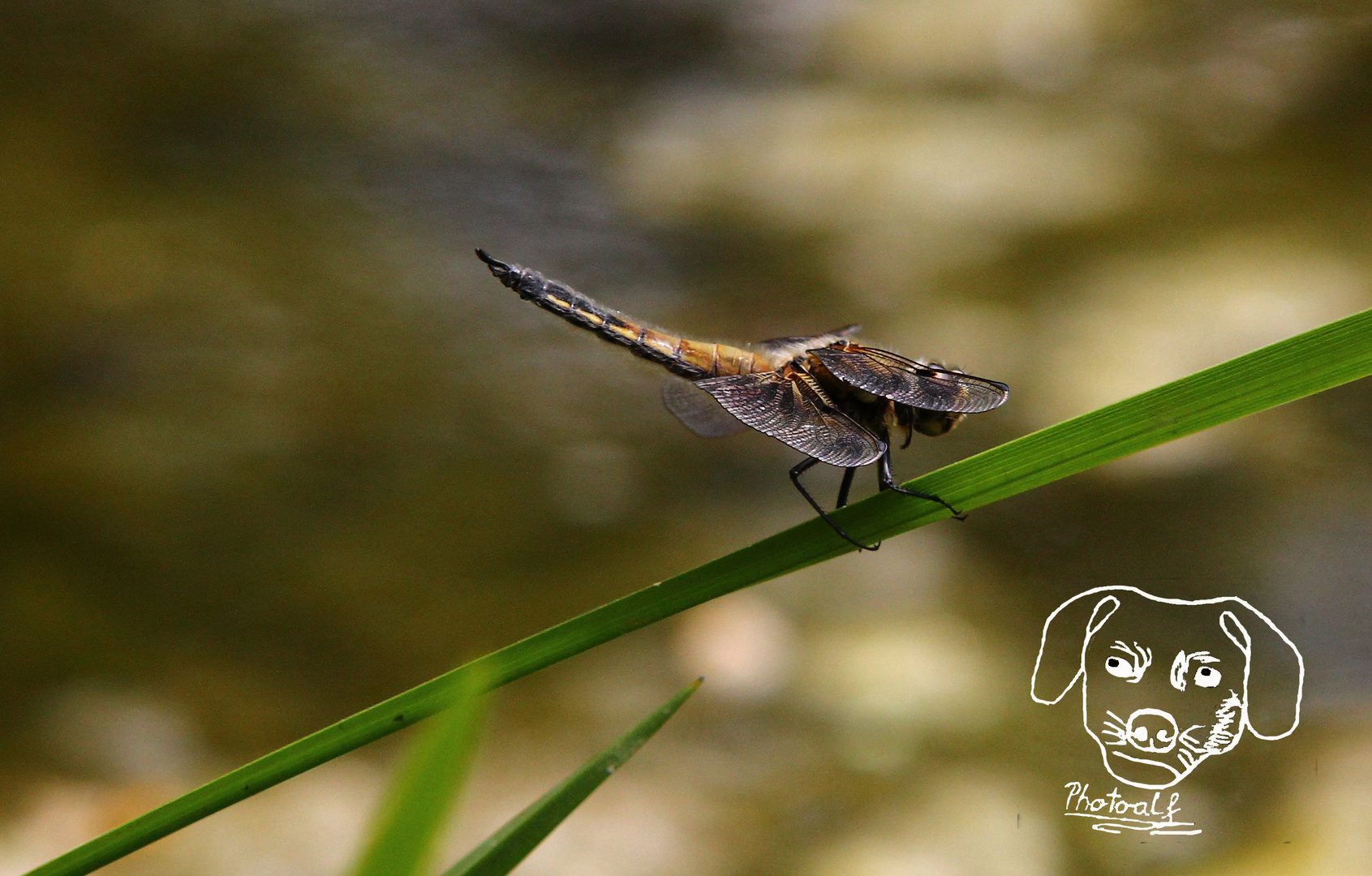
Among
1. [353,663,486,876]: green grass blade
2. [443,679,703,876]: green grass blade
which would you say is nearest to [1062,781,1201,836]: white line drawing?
[443,679,703,876]: green grass blade

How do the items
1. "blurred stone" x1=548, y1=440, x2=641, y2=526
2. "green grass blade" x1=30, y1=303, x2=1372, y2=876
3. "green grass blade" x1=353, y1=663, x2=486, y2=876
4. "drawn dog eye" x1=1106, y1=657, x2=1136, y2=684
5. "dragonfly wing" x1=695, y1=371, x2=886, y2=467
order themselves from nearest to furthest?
"green grass blade" x1=353, y1=663, x2=486, y2=876
"green grass blade" x1=30, y1=303, x2=1372, y2=876
"dragonfly wing" x1=695, y1=371, x2=886, y2=467
"drawn dog eye" x1=1106, y1=657, x2=1136, y2=684
"blurred stone" x1=548, y1=440, x2=641, y2=526

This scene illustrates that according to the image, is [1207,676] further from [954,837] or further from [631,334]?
[631,334]

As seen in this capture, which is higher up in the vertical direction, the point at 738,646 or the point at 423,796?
the point at 738,646

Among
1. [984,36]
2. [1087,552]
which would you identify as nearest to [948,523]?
[1087,552]

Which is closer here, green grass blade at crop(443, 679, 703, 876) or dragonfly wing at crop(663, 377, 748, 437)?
green grass blade at crop(443, 679, 703, 876)

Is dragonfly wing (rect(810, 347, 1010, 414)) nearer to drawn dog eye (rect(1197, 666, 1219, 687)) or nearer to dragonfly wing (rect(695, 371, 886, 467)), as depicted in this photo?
dragonfly wing (rect(695, 371, 886, 467))

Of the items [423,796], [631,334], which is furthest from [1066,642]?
[423,796]
